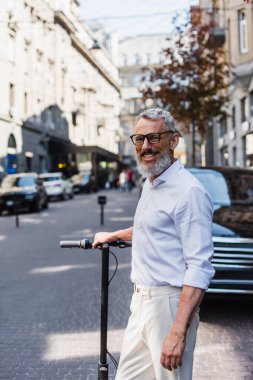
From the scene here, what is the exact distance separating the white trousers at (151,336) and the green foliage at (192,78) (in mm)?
20002

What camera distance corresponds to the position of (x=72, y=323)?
5.86 m

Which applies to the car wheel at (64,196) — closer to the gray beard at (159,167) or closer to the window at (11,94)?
the window at (11,94)

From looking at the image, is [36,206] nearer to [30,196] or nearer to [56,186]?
[30,196]

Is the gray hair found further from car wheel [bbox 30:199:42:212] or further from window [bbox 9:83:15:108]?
window [bbox 9:83:15:108]

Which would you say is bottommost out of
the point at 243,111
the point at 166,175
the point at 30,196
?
the point at 30,196

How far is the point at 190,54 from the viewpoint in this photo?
886 inches

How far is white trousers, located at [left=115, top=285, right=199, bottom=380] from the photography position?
2.40 metres

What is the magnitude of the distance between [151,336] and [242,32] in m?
24.9

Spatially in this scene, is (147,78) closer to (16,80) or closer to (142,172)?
(16,80)

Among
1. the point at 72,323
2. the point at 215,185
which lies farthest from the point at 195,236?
the point at 215,185

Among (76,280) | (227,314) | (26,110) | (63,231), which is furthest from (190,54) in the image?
(26,110)

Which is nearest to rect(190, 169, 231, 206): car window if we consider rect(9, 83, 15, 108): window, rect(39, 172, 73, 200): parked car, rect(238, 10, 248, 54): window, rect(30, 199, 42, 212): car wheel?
rect(30, 199, 42, 212): car wheel

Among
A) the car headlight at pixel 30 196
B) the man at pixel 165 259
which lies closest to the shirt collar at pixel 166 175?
the man at pixel 165 259

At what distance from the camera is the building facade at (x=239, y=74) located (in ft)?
75.8
